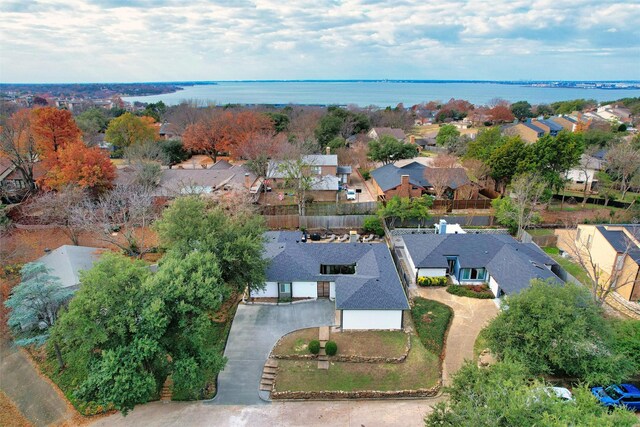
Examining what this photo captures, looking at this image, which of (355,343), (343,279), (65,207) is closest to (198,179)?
(65,207)

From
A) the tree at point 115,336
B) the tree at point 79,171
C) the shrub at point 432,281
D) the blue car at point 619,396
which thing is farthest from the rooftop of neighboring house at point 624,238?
the tree at point 79,171

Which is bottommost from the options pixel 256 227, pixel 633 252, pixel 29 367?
pixel 29 367

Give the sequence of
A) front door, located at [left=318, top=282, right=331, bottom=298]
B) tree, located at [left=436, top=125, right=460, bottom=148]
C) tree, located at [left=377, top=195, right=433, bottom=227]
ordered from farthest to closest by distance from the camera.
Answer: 1. tree, located at [left=436, top=125, right=460, bottom=148]
2. tree, located at [left=377, top=195, right=433, bottom=227]
3. front door, located at [left=318, top=282, right=331, bottom=298]

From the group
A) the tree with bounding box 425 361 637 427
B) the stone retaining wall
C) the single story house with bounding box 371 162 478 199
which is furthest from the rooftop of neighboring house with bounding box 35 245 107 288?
the single story house with bounding box 371 162 478 199

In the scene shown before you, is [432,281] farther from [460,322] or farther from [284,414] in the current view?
[284,414]

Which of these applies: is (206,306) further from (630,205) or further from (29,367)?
(630,205)

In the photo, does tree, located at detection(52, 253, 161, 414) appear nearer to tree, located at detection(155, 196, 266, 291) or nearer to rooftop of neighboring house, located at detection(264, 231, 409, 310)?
tree, located at detection(155, 196, 266, 291)

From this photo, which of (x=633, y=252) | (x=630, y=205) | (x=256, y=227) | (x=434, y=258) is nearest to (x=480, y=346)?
(x=434, y=258)
